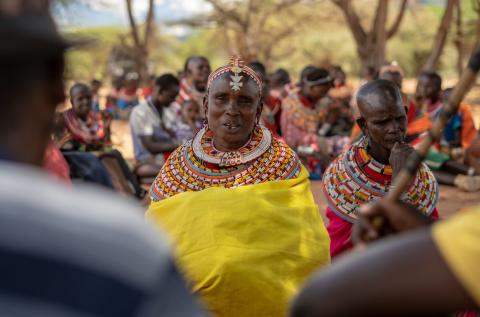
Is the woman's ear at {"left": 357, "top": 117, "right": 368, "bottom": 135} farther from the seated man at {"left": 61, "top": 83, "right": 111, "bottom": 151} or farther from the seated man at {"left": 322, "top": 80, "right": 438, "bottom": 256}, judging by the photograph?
the seated man at {"left": 61, "top": 83, "right": 111, "bottom": 151}

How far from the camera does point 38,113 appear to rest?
4.86 feet

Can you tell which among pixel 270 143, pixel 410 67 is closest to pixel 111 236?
pixel 270 143

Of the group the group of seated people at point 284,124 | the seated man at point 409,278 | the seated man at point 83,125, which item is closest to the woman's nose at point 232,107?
the seated man at point 409,278

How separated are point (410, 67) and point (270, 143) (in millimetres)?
34741

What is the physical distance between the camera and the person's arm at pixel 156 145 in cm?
888

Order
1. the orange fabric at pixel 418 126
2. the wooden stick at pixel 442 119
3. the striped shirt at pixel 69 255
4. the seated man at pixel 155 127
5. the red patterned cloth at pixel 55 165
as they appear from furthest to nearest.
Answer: the seated man at pixel 155 127, the orange fabric at pixel 418 126, the red patterned cloth at pixel 55 165, the wooden stick at pixel 442 119, the striped shirt at pixel 69 255

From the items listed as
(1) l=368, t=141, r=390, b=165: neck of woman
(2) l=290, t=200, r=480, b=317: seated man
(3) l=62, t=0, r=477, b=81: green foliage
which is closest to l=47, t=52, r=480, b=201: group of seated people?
(1) l=368, t=141, r=390, b=165: neck of woman

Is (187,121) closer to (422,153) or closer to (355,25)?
(422,153)

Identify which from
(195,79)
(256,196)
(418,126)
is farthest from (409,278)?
(195,79)

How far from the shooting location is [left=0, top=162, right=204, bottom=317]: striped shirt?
1250 millimetres

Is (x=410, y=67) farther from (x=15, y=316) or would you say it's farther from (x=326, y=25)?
(x=15, y=316)

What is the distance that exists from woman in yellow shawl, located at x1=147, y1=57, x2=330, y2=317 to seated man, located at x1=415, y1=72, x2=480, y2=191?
589 cm

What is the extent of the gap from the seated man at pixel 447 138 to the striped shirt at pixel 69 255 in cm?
856

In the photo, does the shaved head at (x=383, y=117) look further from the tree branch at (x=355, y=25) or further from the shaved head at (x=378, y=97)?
the tree branch at (x=355, y=25)
